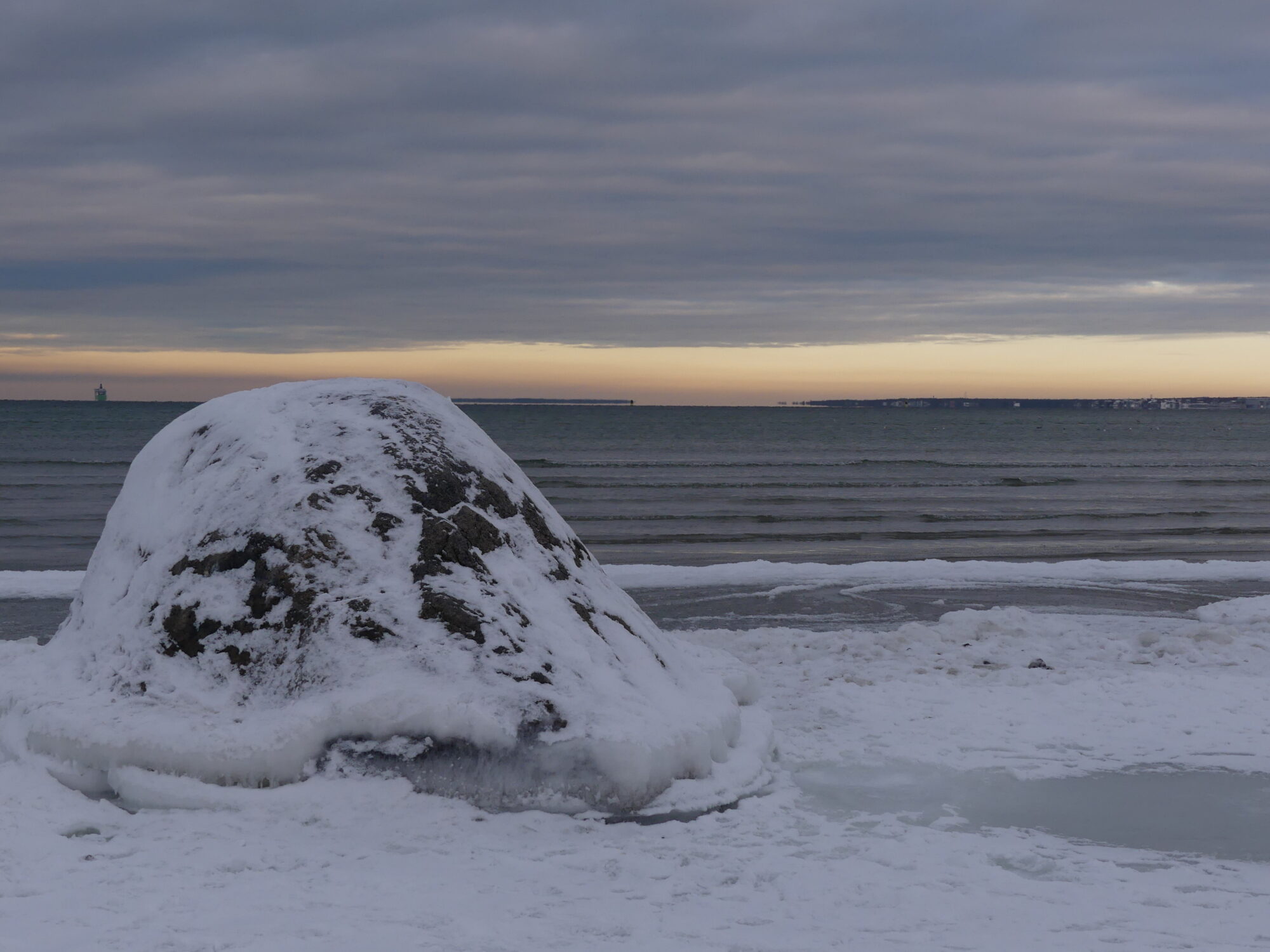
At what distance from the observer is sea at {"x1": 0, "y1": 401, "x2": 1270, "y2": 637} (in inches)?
396

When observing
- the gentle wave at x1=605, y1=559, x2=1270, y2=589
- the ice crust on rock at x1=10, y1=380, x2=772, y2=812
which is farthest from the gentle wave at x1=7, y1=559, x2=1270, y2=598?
the ice crust on rock at x1=10, y1=380, x2=772, y2=812

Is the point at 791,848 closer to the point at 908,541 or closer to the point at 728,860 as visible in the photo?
the point at 728,860

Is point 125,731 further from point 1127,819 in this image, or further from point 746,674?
point 1127,819

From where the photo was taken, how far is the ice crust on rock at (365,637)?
12.9 feet

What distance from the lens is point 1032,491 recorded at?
26.5 meters

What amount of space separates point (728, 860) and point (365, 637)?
5.50 feet

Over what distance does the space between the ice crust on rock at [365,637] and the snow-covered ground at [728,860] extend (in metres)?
0.15

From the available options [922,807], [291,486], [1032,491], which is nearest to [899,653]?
[922,807]

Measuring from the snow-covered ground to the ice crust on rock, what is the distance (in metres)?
0.15

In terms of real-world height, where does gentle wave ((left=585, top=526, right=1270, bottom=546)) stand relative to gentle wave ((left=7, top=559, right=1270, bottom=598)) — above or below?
below

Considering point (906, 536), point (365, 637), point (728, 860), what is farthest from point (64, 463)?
point (728, 860)

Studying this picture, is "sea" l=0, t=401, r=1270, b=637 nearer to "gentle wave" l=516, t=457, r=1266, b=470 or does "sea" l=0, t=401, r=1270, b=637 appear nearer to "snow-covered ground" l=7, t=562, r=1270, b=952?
"gentle wave" l=516, t=457, r=1266, b=470

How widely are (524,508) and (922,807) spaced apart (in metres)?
2.23

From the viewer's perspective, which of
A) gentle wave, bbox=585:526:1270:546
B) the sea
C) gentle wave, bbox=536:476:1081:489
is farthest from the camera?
gentle wave, bbox=536:476:1081:489
